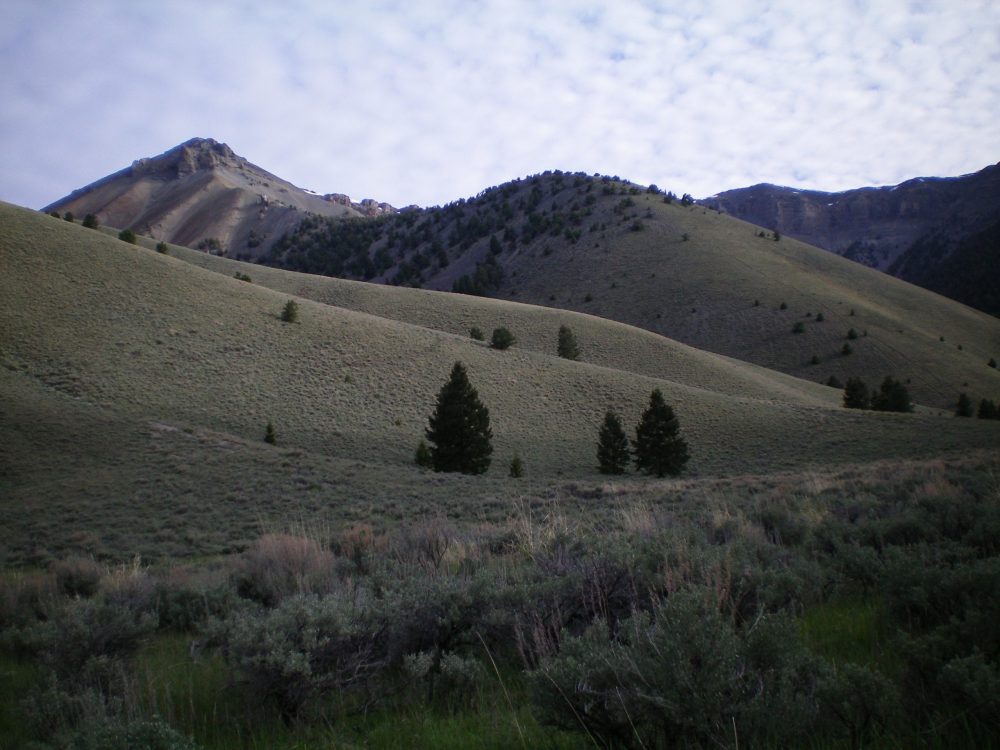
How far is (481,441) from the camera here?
30.4m

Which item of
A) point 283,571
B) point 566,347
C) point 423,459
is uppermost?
point 566,347

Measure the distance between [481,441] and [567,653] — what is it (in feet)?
89.9

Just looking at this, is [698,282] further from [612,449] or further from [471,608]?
[471,608]

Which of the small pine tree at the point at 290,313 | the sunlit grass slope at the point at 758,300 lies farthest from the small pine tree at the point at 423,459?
the sunlit grass slope at the point at 758,300

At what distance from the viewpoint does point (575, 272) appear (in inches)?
3890

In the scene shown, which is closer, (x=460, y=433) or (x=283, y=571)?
(x=283, y=571)

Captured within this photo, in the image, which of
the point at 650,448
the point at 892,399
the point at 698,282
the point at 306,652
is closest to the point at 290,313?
the point at 650,448

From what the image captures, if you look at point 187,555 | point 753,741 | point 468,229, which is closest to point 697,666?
point 753,741

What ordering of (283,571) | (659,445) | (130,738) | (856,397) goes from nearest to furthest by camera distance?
(130,738), (283,571), (659,445), (856,397)

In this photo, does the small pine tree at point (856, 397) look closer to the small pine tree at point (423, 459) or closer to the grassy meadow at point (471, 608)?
the small pine tree at point (423, 459)

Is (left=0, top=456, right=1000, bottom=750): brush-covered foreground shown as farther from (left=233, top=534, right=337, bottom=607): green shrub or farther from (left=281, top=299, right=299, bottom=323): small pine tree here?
(left=281, top=299, right=299, bottom=323): small pine tree

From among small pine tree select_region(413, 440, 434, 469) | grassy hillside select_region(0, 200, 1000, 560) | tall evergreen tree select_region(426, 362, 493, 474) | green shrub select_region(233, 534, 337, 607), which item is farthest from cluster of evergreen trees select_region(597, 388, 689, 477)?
green shrub select_region(233, 534, 337, 607)

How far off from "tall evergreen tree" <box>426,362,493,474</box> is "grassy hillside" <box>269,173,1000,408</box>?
52110 mm

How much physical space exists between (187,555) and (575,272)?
9035 cm
